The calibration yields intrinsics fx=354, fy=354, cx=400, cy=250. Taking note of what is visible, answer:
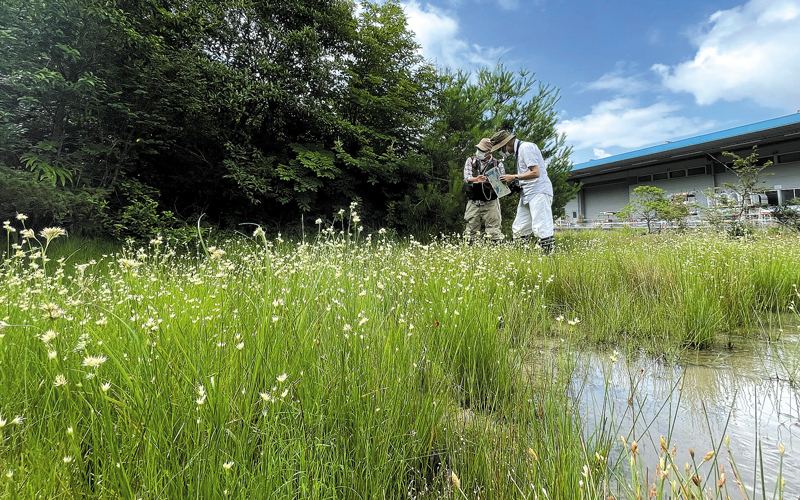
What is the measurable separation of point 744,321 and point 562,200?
836 cm

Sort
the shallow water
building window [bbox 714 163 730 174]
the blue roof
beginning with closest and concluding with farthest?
1. the shallow water
2. the blue roof
3. building window [bbox 714 163 730 174]

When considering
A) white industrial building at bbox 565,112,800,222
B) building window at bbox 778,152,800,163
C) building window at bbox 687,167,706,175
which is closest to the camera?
white industrial building at bbox 565,112,800,222

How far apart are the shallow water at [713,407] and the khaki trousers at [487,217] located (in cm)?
406

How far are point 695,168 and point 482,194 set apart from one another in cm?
2294

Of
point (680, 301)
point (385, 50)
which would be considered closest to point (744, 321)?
point (680, 301)

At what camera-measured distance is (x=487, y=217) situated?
6547mm

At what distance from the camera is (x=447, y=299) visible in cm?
243

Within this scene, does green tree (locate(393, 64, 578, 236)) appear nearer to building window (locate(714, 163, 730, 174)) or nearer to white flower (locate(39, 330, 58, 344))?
white flower (locate(39, 330, 58, 344))

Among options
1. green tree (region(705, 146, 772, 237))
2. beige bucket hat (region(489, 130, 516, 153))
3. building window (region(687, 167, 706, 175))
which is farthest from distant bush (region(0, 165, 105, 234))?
building window (region(687, 167, 706, 175))

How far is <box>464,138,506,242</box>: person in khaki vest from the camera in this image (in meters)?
6.30

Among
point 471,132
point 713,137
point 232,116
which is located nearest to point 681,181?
point 713,137

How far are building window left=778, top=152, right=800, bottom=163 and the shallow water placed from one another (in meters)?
23.7

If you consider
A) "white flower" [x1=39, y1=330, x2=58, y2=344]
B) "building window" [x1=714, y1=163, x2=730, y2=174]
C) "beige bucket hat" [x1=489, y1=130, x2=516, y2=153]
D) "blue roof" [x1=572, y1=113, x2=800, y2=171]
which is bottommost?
"white flower" [x1=39, y1=330, x2=58, y2=344]

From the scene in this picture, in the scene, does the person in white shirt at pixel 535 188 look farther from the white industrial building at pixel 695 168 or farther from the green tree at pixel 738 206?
the white industrial building at pixel 695 168
